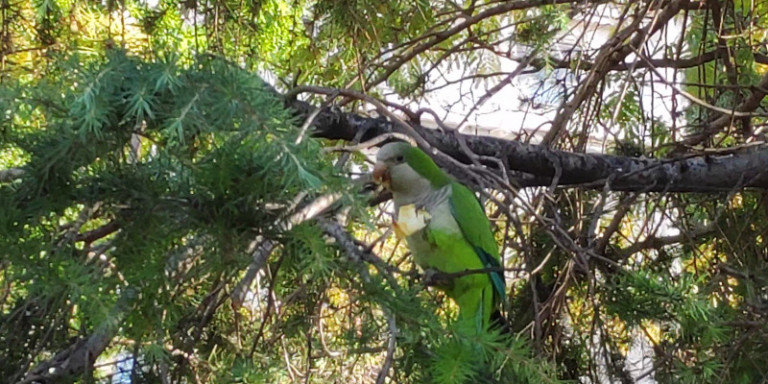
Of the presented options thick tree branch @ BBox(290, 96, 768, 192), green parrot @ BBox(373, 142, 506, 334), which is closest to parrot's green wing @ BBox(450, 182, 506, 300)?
green parrot @ BBox(373, 142, 506, 334)

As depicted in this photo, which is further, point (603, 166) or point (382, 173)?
point (603, 166)

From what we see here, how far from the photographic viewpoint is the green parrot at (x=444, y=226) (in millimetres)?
1112

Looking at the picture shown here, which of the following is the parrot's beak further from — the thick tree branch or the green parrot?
the thick tree branch

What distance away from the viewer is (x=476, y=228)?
120 cm

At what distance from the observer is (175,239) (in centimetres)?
75

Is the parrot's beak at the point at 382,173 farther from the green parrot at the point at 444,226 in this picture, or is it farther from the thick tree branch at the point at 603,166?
the thick tree branch at the point at 603,166

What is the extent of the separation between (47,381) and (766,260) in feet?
4.28

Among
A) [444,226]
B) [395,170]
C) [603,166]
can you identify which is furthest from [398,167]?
[603,166]

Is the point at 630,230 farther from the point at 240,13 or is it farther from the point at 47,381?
the point at 47,381

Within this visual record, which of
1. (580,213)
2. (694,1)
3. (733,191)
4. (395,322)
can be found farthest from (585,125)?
(395,322)

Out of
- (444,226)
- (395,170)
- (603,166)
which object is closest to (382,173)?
(395,170)

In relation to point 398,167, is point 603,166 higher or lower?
higher

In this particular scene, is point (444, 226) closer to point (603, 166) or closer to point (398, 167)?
point (398, 167)

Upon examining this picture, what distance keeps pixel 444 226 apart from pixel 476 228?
5 cm
